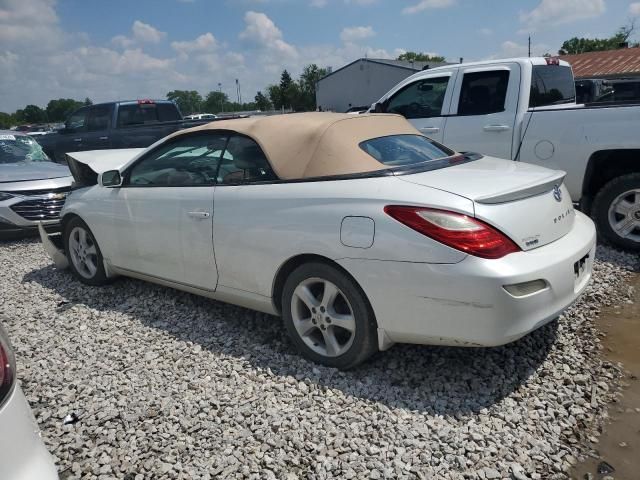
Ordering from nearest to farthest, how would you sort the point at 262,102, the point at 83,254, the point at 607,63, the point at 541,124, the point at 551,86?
the point at 83,254, the point at 541,124, the point at 551,86, the point at 607,63, the point at 262,102

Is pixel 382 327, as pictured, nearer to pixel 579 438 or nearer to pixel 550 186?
pixel 579 438

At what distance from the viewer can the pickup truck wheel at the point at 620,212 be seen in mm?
5016

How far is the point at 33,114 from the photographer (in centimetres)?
8050

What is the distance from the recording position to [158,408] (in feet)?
9.57

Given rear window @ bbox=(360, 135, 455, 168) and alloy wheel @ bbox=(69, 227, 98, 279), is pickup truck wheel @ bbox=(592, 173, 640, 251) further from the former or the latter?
alloy wheel @ bbox=(69, 227, 98, 279)

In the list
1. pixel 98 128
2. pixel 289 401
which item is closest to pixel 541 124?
pixel 289 401

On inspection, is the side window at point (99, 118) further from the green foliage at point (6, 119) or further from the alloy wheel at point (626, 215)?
the green foliage at point (6, 119)

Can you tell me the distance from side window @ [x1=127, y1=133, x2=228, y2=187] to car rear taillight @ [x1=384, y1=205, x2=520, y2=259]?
1.64 metres

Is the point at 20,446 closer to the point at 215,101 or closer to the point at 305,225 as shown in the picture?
the point at 305,225

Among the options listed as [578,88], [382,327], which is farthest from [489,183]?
[578,88]

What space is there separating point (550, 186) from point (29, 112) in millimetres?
93245

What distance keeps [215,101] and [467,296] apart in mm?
118708

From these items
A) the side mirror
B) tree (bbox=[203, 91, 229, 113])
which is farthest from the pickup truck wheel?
tree (bbox=[203, 91, 229, 113])

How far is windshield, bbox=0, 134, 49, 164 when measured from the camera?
8.03 meters
